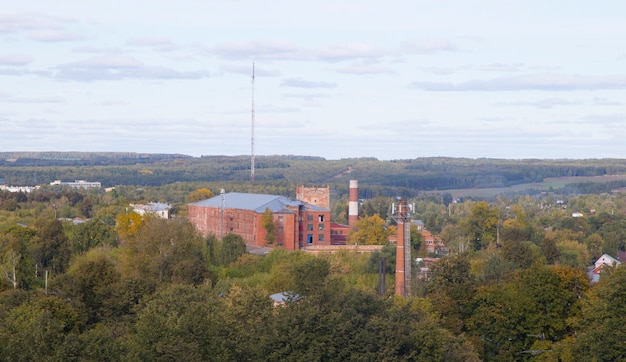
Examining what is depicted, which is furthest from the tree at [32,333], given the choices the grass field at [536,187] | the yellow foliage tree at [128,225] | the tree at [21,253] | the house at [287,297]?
the grass field at [536,187]

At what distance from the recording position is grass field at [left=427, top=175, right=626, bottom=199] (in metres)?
159

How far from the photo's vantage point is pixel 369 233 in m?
86.8

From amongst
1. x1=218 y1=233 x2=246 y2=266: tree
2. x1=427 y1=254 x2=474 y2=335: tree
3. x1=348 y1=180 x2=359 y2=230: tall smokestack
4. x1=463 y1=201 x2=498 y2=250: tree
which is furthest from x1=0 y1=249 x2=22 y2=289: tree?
x1=463 y1=201 x2=498 y2=250: tree

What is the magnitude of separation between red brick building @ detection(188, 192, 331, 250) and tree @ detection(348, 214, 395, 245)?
2376mm

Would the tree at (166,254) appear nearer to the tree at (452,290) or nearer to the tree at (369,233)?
the tree at (452,290)

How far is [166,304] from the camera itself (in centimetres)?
4203

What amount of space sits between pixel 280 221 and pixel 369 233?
7.69m

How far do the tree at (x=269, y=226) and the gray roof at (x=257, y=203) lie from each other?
4.89 feet

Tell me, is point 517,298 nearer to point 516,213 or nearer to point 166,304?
point 166,304

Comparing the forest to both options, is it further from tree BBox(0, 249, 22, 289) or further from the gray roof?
the gray roof

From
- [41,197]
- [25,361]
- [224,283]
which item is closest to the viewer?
[25,361]

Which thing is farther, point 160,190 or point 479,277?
point 160,190

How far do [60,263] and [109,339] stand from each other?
37269 mm

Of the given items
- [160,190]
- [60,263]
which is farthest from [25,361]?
[160,190]
